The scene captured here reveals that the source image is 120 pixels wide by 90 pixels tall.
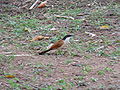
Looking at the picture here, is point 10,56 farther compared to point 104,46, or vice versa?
point 104,46

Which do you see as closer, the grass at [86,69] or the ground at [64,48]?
the ground at [64,48]

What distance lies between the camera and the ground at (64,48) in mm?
6527

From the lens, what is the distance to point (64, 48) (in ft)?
28.6

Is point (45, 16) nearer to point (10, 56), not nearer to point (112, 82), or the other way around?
point (10, 56)

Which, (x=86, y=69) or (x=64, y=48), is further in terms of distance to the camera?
(x=64, y=48)

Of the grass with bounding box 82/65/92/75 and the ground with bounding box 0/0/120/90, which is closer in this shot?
the ground with bounding box 0/0/120/90

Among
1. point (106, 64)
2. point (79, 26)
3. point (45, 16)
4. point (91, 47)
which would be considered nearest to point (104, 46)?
point (91, 47)

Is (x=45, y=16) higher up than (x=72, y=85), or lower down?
lower down

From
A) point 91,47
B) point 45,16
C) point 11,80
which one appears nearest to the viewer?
point 11,80

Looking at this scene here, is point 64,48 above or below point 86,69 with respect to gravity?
below

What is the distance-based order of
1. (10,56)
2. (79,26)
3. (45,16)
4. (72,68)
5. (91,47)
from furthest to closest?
(45,16), (79,26), (91,47), (10,56), (72,68)

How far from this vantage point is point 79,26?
10938mm

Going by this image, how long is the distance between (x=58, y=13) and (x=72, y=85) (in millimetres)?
6561

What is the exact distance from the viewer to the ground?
653cm
